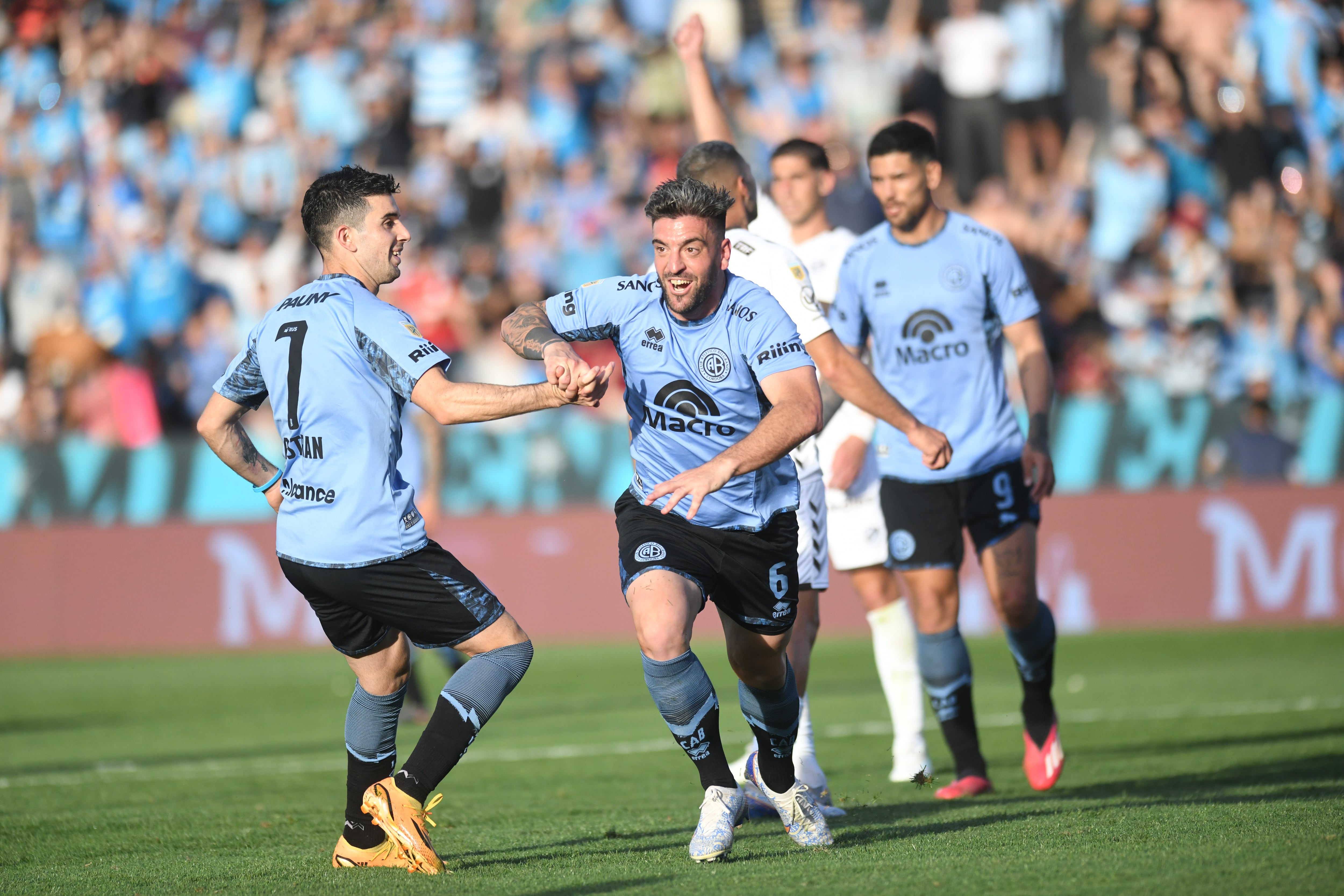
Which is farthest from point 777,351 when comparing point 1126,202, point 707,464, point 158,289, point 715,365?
point 158,289

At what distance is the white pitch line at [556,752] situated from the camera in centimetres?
804

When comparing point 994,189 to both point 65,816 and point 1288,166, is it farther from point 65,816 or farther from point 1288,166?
point 65,816

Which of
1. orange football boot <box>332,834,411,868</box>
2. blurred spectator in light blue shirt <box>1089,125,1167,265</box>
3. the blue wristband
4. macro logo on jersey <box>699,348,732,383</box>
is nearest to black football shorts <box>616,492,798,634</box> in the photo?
macro logo on jersey <box>699,348,732,383</box>

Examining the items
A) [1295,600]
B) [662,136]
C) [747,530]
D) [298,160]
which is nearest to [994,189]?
[662,136]

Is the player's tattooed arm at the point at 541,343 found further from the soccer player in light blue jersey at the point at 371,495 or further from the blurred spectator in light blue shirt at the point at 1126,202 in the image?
the blurred spectator in light blue shirt at the point at 1126,202

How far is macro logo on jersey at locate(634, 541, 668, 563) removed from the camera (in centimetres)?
524

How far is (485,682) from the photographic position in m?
5.26

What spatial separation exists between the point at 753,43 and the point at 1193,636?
32.7 ft

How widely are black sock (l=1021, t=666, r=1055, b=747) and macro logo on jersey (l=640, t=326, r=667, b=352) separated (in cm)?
273

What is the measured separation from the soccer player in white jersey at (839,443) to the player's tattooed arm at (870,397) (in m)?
1.04

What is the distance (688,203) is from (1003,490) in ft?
8.13

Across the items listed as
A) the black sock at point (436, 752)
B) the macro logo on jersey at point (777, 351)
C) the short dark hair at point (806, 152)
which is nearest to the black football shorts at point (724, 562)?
the macro logo on jersey at point (777, 351)

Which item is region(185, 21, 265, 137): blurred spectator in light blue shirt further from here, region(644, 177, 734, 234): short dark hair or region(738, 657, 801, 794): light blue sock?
region(738, 657, 801, 794): light blue sock

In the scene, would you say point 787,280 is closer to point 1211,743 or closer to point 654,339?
point 654,339
